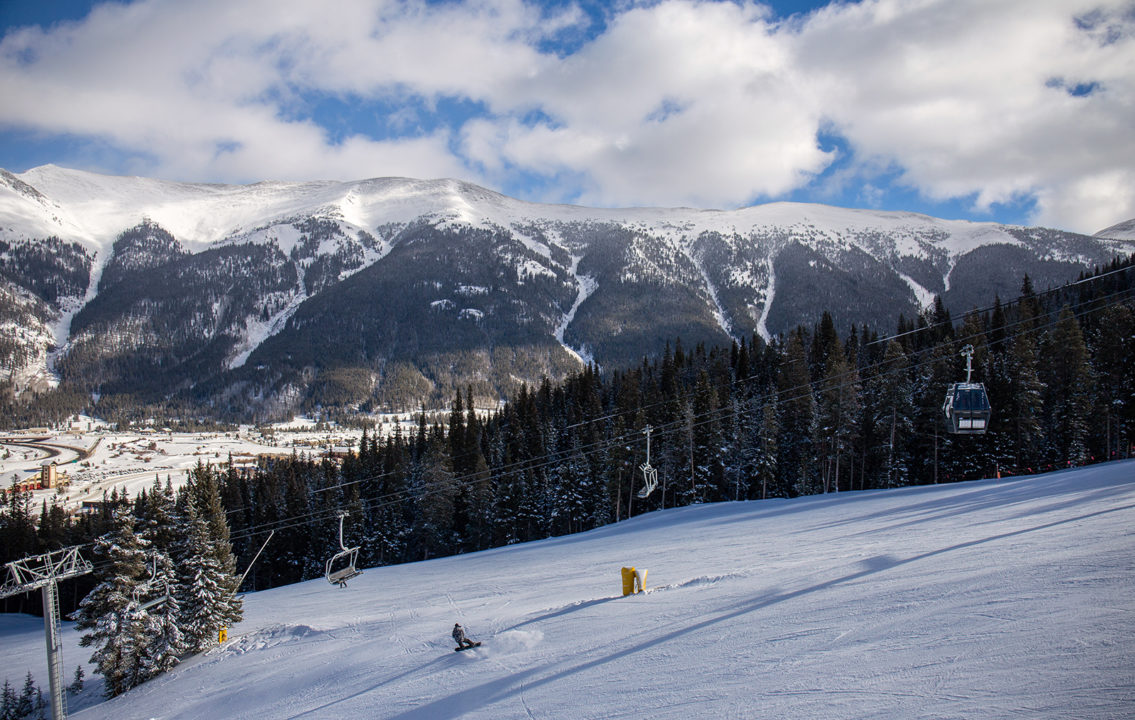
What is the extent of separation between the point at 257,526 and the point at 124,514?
→ 124 ft

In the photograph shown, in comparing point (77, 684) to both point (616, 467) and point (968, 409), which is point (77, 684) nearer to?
point (616, 467)

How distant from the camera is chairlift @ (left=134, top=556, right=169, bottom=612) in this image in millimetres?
28844

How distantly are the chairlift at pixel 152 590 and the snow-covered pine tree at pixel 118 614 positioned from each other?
0.79 ft

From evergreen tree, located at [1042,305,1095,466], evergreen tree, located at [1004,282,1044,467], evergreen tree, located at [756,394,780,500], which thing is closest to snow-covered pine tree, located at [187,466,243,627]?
evergreen tree, located at [756,394,780,500]

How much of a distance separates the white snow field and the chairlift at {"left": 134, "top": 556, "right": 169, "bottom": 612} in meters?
3.56

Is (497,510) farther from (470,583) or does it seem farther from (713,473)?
(470,583)

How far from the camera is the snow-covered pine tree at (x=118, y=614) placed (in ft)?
91.7

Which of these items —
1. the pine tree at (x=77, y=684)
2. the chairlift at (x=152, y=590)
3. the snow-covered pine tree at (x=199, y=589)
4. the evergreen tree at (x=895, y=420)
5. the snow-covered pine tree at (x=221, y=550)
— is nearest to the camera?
the chairlift at (x=152, y=590)

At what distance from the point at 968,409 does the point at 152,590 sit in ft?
117

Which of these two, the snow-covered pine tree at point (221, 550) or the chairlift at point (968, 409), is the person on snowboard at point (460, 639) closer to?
the chairlift at point (968, 409)

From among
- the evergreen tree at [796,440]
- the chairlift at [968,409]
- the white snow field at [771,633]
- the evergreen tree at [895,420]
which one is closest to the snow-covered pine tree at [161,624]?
the white snow field at [771,633]

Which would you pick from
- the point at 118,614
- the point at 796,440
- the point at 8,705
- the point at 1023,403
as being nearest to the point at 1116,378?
the point at 1023,403

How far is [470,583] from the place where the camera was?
29953 millimetres

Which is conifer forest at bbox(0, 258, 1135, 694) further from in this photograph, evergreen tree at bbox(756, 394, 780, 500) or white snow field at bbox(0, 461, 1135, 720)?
white snow field at bbox(0, 461, 1135, 720)
